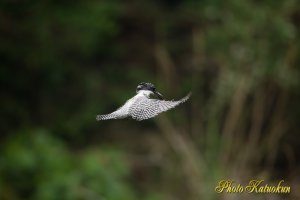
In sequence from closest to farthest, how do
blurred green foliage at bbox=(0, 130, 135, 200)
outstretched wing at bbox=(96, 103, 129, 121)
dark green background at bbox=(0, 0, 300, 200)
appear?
outstretched wing at bbox=(96, 103, 129, 121) → blurred green foliage at bbox=(0, 130, 135, 200) → dark green background at bbox=(0, 0, 300, 200)

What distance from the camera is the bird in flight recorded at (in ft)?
6.36

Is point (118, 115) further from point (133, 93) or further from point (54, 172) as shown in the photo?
point (133, 93)

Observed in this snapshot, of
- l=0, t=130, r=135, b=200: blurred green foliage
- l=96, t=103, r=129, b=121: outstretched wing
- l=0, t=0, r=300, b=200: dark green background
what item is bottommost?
l=96, t=103, r=129, b=121: outstretched wing

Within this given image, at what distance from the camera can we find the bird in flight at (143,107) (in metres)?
1.94

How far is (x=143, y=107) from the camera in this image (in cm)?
199

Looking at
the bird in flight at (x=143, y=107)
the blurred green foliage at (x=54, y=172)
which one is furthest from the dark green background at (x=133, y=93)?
the bird in flight at (x=143, y=107)

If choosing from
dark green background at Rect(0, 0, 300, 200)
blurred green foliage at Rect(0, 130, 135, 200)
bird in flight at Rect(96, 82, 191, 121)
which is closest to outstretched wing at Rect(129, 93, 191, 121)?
bird in flight at Rect(96, 82, 191, 121)

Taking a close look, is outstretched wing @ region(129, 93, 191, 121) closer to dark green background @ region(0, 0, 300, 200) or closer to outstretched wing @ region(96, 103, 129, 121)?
outstretched wing @ region(96, 103, 129, 121)

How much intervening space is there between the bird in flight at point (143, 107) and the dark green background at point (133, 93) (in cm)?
366

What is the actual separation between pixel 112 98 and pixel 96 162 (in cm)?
176

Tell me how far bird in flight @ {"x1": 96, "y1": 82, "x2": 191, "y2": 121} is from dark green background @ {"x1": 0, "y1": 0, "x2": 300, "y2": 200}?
12.0 feet

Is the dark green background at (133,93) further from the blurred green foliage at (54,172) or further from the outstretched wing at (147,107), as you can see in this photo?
the outstretched wing at (147,107)

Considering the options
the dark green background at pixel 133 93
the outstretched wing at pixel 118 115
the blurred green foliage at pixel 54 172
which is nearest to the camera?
the outstretched wing at pixel 118 115

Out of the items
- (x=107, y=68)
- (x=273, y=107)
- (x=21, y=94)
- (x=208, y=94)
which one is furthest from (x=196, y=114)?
(x=21, y=94)
